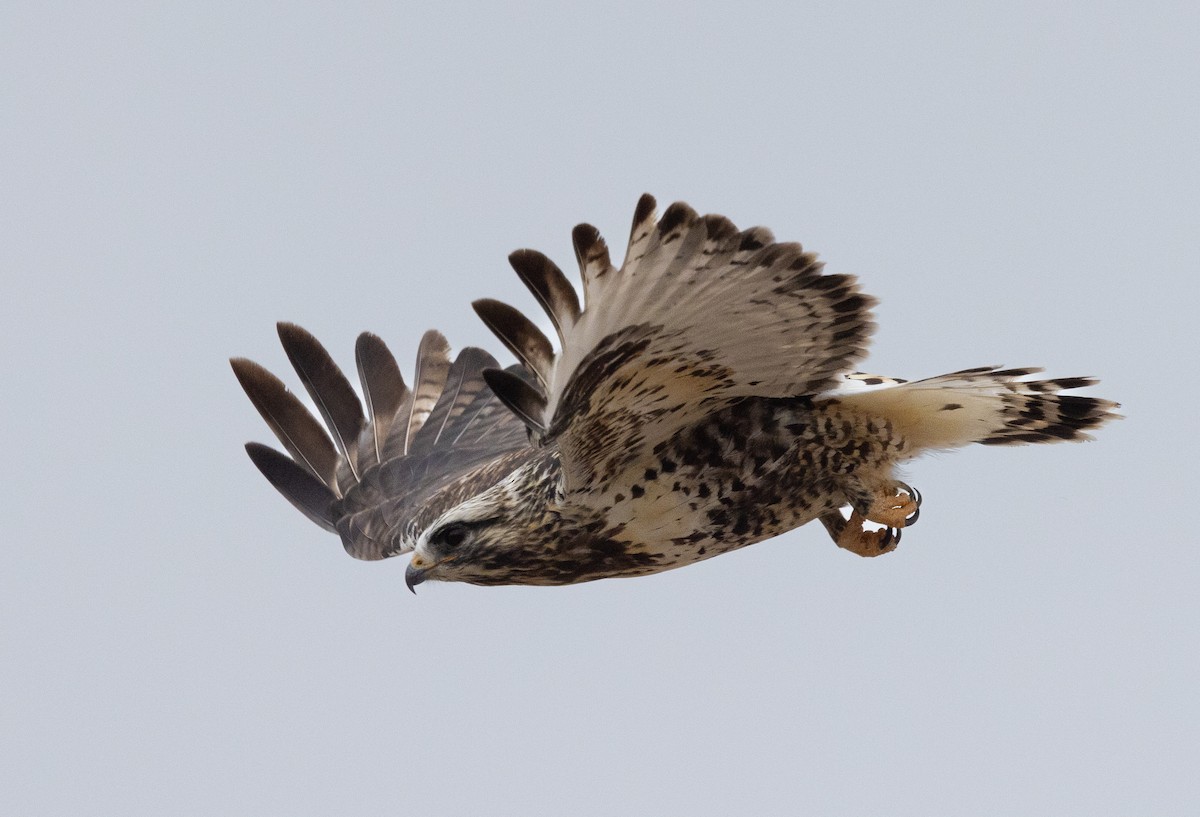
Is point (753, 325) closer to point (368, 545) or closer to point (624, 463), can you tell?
point (624, 463)

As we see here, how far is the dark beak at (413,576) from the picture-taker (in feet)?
22.9

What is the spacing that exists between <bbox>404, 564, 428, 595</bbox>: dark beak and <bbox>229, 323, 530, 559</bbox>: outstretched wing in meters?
1.34

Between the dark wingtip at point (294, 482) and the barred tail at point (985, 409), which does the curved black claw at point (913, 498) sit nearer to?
the barred tail at point (985, 409)

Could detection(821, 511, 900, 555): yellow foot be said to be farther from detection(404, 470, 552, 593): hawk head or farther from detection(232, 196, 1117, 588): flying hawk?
detection(404, 470, 552, 593): hawk head

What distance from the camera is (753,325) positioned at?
586cm

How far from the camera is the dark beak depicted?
699 cm

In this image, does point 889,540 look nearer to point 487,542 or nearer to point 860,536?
point 860,536

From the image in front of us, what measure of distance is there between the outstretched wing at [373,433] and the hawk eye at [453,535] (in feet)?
4.92

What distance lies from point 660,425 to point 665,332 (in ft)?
2.63

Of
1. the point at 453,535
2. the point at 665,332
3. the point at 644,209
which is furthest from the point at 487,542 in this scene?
the point at 644,209

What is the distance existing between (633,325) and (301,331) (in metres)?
3.60

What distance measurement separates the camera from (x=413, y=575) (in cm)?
701

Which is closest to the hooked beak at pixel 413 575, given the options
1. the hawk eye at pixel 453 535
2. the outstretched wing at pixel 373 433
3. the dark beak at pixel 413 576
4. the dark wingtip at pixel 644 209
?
the dark beak at pixel 413 576

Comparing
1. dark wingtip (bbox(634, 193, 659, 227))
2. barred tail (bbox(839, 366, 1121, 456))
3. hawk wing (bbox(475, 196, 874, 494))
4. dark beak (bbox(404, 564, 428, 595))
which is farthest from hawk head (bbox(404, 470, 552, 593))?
dark wingtip (bbox(634, 193, 659, 227))
